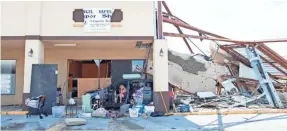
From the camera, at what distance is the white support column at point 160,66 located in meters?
10.9

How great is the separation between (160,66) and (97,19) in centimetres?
335

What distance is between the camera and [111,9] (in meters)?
11.3

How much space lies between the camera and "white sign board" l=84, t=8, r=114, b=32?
440 inches

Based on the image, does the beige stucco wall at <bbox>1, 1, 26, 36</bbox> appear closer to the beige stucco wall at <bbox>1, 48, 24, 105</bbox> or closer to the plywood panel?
the beige stucco wall at <bbox>1, 48, 24, 105</bbox>

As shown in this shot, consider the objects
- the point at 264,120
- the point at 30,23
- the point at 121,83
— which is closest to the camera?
the point at 264,120

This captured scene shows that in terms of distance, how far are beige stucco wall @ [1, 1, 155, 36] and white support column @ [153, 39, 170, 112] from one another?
2.56 ft

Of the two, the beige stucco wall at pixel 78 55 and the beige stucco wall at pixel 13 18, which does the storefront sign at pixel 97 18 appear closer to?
the beige stucco wall at pixel 13 18

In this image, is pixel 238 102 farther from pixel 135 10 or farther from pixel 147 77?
pixel 135 10

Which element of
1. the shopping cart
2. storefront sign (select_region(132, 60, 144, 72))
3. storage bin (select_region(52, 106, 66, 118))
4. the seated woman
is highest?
storefront sign (select_region(132, 60, 144, 72))

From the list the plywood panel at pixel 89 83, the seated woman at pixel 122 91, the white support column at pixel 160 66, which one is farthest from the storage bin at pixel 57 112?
the plywood panel at pixel 89 83

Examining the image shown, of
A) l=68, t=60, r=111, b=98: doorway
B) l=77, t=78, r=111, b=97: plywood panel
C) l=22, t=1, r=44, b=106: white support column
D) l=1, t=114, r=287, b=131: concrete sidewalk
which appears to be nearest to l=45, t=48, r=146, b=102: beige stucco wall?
l=68, t=60, r=111, b=98: doorway

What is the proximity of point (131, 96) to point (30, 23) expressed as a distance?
546 cm

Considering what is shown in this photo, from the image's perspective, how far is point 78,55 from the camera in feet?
46.0

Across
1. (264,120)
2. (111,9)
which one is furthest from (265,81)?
(111,9)
